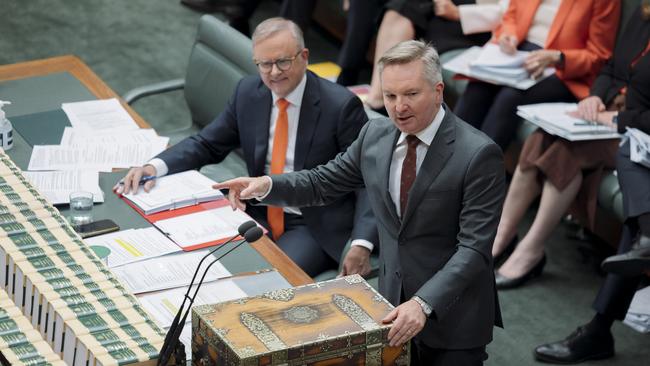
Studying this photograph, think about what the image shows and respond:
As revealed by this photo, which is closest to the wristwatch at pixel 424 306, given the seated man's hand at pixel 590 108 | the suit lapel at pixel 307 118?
the suit lapel at pixel 307 118

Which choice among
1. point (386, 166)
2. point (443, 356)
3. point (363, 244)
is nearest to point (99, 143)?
point (363, 244)

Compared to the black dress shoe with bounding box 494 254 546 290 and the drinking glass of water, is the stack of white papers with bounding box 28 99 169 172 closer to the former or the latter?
the drinking glass of water

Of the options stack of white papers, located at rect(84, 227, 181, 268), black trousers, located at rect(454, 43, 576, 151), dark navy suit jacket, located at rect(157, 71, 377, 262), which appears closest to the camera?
stack of white papers, located at rect(84, 227, 181, 268)

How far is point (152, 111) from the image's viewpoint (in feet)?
21.5

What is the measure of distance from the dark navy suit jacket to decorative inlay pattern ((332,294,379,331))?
44.8 inches

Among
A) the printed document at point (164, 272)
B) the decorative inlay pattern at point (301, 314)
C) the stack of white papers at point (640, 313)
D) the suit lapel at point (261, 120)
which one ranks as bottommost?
the stack of white papers at point (640, 313)

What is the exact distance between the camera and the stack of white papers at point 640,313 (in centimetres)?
462

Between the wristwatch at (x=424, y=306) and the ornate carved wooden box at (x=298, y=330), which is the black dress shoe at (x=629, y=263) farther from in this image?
the ornate carved wooden box at (x=298, y=330)

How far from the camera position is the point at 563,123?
496 cm

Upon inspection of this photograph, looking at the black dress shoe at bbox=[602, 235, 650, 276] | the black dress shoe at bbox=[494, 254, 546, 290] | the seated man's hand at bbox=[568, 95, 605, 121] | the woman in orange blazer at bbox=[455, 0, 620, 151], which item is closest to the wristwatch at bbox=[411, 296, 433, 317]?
the black dress shoe at bbox=[602, 235, 650, 276]

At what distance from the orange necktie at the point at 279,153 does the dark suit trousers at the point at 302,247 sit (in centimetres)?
3

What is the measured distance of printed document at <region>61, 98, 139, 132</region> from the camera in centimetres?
462

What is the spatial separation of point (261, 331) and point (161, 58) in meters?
4.67

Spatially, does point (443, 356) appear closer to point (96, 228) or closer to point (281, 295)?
point (281, 295)
